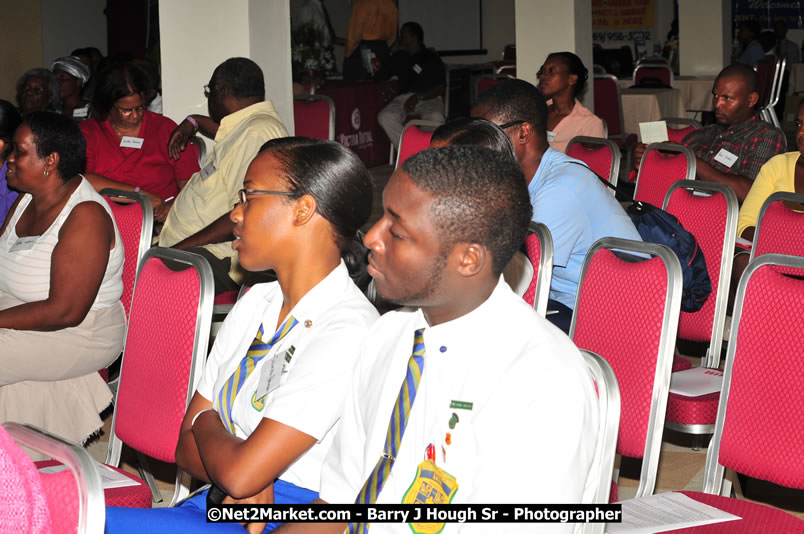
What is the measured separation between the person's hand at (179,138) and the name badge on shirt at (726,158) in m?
2.51

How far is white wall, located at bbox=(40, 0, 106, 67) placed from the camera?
10.9 metres

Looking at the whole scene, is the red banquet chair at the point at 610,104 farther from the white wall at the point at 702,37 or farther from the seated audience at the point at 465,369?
the seated audience at the point at 465,369

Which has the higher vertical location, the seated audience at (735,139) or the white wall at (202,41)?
the white wall at (202,41)

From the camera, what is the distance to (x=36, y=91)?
20.5 feet

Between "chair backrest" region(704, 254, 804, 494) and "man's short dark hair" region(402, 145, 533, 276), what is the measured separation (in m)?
0.88

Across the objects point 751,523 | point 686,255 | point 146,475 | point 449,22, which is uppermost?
point 449,22

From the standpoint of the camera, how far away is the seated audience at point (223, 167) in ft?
12.8

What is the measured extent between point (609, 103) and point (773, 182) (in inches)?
176

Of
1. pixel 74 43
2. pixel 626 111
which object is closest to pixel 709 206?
pixel 626 111

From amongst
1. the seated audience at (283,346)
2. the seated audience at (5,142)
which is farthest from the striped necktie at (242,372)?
the seated audience at (5,142)

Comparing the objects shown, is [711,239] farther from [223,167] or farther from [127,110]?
[127,110]

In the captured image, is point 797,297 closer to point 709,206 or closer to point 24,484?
point 709,206

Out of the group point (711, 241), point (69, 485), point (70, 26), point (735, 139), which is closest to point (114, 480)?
point (69, 485)

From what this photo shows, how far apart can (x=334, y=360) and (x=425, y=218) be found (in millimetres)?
436
